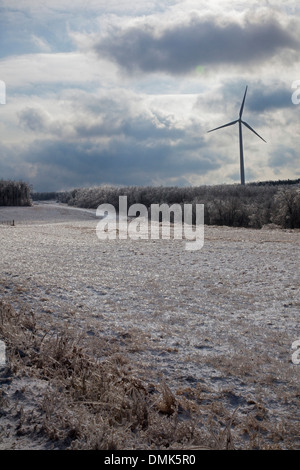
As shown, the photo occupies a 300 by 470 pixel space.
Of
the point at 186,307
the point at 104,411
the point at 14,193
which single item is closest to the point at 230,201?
the point at 14,193

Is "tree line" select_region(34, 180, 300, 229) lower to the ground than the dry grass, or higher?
higher

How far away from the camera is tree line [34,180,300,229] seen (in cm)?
2036

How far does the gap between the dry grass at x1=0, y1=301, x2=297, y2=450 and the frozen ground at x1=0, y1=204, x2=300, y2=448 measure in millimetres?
185

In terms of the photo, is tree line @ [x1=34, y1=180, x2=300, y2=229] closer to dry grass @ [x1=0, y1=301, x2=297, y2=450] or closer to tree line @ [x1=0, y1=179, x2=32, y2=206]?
tree line @ [x1=0, y1=179, x2=32, y2=206]

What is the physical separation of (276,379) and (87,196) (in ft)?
128

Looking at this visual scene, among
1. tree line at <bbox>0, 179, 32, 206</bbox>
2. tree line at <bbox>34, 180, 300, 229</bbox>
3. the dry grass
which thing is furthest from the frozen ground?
tree line at <bbox>0, 179, 32, 206</bbox>

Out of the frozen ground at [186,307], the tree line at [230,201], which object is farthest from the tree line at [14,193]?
the frozen ground at [186,307]

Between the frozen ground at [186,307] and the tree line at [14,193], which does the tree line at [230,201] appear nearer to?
the tree line at [14,193]

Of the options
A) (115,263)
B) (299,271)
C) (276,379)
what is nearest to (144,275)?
(115,263)

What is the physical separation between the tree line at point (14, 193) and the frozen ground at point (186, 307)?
67.0 ft

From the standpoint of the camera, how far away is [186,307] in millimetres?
5926

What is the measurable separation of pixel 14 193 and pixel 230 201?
50.3 ft

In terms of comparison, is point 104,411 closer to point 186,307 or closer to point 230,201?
point 186,307

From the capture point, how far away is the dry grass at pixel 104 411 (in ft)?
9.68
